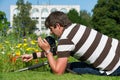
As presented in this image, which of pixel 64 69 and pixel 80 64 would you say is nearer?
pixel 64 69

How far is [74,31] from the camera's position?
5656mm

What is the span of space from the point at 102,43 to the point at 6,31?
5767 millimetres

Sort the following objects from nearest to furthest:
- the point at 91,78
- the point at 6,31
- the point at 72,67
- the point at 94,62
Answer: the point at 91,78 → the point at 94,62 → the point at 72,67 → the point at 6,31

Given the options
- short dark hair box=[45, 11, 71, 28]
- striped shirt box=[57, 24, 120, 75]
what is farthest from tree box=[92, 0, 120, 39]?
short dark hair box=[45, 11, 71, 28]

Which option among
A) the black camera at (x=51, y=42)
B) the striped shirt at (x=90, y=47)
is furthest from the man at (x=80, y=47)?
the black camera at (x=51, y=42)

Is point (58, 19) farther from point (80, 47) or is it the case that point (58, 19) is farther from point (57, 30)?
point (80, 47)

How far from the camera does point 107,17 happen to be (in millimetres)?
56688

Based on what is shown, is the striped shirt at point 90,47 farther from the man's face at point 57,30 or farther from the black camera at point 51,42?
the black camera at point 51,42

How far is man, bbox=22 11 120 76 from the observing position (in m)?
5.64

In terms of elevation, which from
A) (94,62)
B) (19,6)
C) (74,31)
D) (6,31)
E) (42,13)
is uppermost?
(74,31)

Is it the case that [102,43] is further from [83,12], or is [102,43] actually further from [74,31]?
[83,12]

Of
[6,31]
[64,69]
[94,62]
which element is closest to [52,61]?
[64,69]

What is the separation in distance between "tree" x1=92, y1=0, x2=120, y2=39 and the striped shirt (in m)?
48.8

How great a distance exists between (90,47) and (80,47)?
0.44 ft
